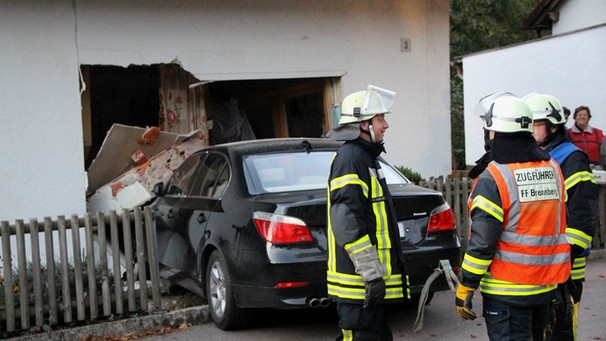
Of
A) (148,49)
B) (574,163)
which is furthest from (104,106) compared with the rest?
(574,163)

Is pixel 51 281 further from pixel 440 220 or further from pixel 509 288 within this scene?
pixel 509 288

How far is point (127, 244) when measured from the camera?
7.12 meters

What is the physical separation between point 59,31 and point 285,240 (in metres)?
4.45

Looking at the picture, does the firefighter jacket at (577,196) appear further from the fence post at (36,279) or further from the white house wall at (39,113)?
the white house wall at (39,113)

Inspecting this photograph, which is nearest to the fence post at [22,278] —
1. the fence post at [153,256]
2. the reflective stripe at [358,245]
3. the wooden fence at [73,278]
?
the wooden fence at [73,278]

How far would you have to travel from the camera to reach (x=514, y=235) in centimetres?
402

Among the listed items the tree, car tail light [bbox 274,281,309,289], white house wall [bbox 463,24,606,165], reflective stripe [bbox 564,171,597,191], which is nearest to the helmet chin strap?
reflective stripe [bbox 564,171,597,191]

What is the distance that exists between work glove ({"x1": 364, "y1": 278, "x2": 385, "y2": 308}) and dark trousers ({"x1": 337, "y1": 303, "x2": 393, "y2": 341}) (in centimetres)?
8

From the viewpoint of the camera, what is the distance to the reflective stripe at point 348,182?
4.42 meters

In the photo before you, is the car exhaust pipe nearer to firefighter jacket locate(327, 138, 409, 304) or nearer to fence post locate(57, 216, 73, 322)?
firefighter jacket locate(327, 138, 409, 304)

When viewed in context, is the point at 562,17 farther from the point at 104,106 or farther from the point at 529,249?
the point at 529,249

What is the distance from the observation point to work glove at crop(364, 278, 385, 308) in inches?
170

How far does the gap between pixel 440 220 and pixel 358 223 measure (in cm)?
226

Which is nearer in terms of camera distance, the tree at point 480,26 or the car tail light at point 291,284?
the car tail light at point 291,284
